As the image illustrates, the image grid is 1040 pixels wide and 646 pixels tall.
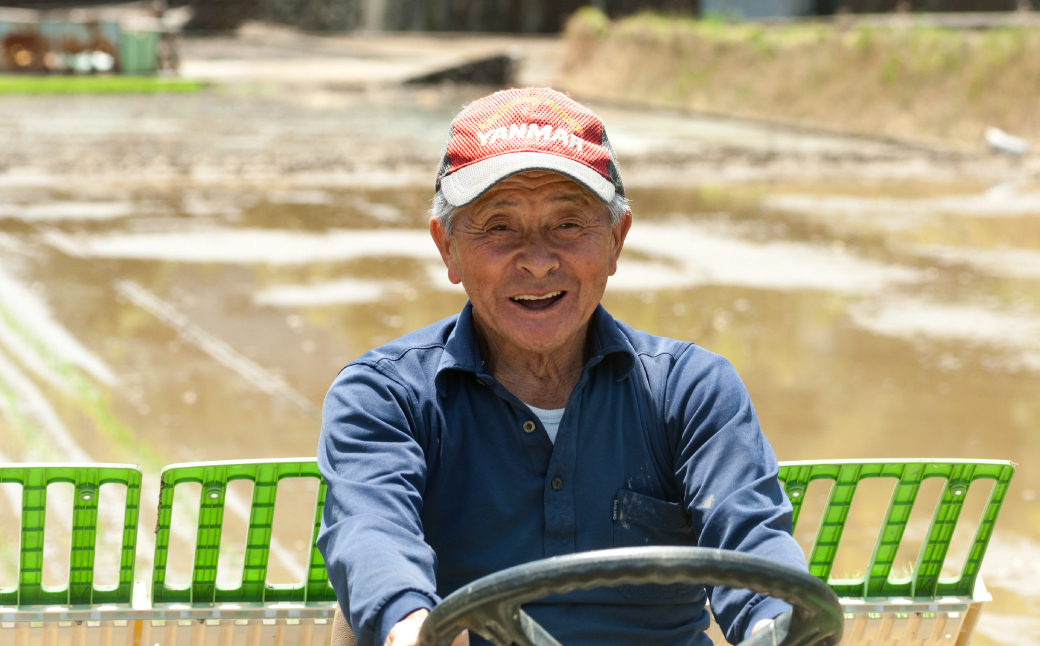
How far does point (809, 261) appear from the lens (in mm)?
9539

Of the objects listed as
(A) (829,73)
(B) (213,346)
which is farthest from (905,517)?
(A) (829,73)

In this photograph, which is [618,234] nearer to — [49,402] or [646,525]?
[646,525]

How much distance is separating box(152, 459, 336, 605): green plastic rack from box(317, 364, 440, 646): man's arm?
420mm

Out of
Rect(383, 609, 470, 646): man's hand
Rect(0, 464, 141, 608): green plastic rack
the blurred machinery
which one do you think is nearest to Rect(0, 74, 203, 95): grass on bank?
the blurred machinery

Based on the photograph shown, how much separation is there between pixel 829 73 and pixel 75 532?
21.0 meters

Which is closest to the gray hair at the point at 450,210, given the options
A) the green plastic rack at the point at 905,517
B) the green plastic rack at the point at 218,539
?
the green plastic rack at the point at 218,539

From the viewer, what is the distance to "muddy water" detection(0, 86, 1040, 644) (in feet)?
16.5

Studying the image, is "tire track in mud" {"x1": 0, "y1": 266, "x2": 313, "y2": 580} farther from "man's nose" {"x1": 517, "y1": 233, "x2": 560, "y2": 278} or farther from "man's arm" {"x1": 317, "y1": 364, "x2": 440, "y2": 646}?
"man's nose" {"x1": 517, "y1": 233, "x2": 560, "y2": 278}

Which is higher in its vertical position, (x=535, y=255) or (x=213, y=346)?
(x=535, y=255)

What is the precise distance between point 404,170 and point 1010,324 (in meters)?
7.79

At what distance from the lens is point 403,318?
739 centimetres

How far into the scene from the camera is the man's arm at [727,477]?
5.98 ft

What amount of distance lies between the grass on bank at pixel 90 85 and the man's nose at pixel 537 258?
21189mm

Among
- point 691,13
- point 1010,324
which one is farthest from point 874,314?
point 691,13
